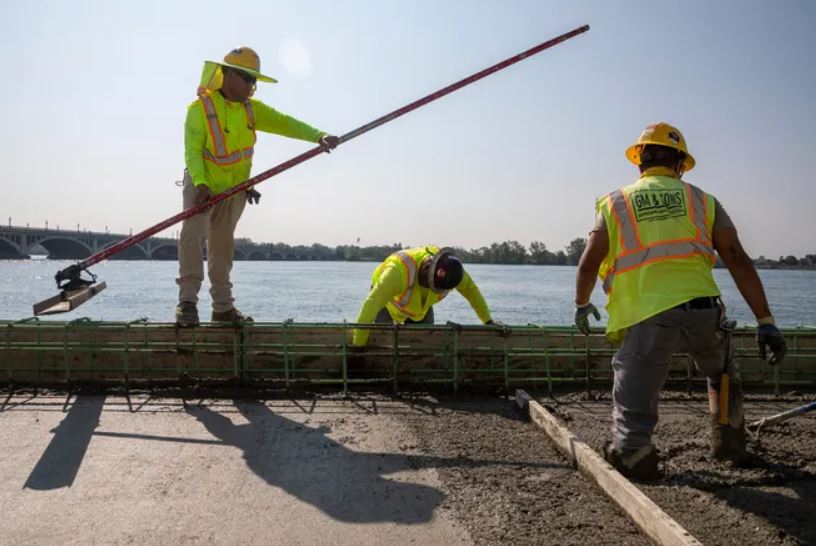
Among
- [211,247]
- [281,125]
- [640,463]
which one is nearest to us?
[640,463]

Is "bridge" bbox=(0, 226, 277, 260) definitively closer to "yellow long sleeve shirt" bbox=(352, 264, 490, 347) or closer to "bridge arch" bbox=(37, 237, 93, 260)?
"bridge arch" bbox=(37, 237, 93, 260)

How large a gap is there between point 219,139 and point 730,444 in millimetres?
4490

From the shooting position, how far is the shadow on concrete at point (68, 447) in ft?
10.8

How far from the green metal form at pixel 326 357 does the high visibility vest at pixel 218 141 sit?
4.84 ft

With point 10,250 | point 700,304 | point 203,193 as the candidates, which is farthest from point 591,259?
point 10,250

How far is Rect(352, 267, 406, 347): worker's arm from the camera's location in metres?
5.71

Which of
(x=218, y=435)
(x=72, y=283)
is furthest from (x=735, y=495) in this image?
(x=72, y=283)

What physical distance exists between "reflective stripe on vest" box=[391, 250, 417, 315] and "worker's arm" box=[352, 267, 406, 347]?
108mm

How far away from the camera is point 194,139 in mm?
5352

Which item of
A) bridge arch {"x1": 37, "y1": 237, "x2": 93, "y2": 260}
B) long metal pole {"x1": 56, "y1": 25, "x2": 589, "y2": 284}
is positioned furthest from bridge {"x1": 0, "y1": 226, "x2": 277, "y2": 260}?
long metal pole {"x1": 56, "y1": 25, "x2": 589, "y2": 284}

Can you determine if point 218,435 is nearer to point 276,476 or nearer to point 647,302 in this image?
point 276,476

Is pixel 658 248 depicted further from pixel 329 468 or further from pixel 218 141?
pixel 218 141

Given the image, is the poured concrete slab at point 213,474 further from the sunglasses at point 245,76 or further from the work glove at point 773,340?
the sunglasses at point 245,76

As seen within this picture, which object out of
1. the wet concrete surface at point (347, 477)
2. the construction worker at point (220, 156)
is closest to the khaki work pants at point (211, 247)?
the construction worker at point (220, 156)
